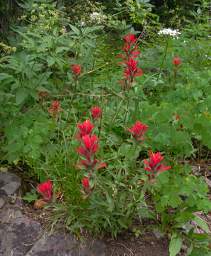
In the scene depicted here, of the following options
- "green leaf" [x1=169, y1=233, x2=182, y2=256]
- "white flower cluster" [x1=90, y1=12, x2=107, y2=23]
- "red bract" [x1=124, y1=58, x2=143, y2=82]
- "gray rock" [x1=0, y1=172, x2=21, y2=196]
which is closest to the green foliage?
"green leaf" [x1=169, y1=233, x2=182, y2=256]

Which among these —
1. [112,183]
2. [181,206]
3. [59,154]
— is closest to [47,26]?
[59,154]

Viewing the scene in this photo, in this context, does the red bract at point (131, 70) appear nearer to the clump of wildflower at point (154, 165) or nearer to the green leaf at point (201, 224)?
the clump of wildflower at point (154, 165)

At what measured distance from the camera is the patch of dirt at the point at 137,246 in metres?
2.98

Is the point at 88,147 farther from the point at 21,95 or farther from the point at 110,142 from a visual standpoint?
the point at 21,95

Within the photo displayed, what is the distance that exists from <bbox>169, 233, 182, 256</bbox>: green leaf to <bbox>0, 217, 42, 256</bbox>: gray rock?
802 mm

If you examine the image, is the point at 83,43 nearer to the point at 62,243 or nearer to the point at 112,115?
the point at 112,115

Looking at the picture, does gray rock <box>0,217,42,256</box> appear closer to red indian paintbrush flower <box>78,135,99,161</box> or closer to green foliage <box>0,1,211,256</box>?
green foliage <box>0,1,211,256</box>

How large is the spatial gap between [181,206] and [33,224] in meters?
0.93

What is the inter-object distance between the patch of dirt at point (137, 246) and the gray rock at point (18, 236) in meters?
0.46

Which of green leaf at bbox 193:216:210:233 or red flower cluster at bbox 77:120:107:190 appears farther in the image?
Answer: green leaf at bbox 193:216:210:233

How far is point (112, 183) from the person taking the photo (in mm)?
2934

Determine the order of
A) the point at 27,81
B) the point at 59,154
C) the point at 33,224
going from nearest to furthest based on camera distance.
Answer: the point at 33,224 < the point at 59,154 < the point at 27,81

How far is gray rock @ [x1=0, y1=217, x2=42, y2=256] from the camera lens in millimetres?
2939

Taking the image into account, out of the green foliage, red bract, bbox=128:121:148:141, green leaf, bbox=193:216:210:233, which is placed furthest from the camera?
green leaf, bbox=193:216:210:233
